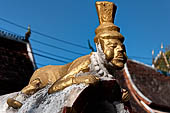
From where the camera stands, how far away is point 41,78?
204cm

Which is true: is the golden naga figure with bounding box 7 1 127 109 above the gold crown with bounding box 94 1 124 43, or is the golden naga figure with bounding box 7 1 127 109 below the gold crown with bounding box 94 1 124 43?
below

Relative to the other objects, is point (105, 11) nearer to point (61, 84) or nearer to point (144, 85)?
point (61, 84)

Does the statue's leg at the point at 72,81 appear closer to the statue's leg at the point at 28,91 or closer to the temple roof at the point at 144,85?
the statue's leg at the point at 28,91

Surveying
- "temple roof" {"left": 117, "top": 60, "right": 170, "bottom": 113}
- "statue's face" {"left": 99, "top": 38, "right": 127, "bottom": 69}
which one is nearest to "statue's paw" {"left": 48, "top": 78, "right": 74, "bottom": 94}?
"statue's face" {"left": 99, "top": 38, "right": 127, "bottom": 69}

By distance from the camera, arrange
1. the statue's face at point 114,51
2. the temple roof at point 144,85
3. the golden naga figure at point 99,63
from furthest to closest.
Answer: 1. the temple roof at point 144,85
2. the statue's face at point 114,51
3. the golden naga figure at point 99,63

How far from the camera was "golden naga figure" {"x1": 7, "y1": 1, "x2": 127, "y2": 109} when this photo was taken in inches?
73.5

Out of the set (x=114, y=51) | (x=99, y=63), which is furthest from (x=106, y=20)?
(x=99, y=63)

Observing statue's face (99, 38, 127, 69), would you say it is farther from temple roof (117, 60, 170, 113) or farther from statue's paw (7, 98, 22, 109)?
temple roof (117, 60, 170, 113)

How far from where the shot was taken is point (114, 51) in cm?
198

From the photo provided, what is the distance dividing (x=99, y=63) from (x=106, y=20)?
40cm

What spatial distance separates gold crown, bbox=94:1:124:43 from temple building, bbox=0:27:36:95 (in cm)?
438

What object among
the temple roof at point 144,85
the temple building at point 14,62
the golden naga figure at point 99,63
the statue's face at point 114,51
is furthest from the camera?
the temple roof at point 144,85

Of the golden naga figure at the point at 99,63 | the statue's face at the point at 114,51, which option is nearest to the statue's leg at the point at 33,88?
the golden naga figure at the point at 99,63

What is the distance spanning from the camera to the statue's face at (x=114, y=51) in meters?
1.97
